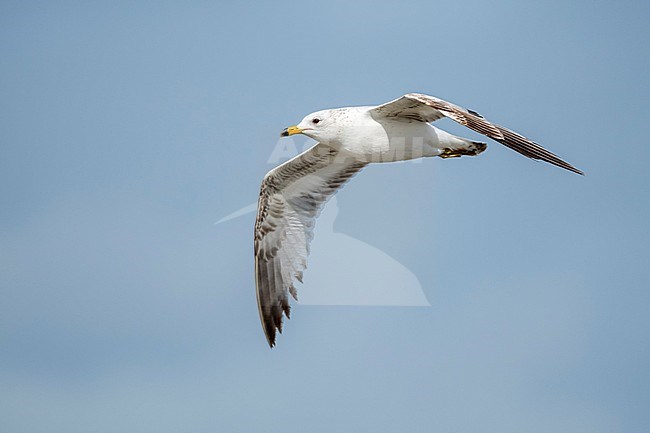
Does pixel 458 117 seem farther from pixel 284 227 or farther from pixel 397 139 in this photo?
pixel 284 227

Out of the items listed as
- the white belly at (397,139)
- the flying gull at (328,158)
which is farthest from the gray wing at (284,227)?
the white belly at (397,139)

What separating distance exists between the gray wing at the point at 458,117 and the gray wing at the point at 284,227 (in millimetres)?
2055

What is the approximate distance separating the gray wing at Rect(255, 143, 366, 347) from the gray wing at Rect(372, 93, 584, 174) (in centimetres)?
205

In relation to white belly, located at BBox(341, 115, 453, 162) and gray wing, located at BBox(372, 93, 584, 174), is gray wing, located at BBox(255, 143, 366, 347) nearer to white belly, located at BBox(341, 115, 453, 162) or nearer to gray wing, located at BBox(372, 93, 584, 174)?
white belly, located at BBox(341, 115, 453, 162)

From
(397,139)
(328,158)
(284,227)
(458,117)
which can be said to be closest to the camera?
(458,117)

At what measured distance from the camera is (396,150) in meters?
10.7

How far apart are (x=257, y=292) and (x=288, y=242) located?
0.73 meters

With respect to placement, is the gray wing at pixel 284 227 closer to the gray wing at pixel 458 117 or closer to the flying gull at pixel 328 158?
the flying gull at pixel 328 158

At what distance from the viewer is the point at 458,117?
30.5 feet

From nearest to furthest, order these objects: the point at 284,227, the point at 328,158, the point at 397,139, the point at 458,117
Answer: the point at 458,117
the point at 397,139
the point at 328,158
the point at 284,227

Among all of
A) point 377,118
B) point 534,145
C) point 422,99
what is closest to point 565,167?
point 534,145

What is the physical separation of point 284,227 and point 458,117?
416 centimetres

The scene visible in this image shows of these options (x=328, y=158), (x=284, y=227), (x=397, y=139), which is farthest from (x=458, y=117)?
(x=284, y=227)

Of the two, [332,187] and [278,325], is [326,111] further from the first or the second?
[278,325]
